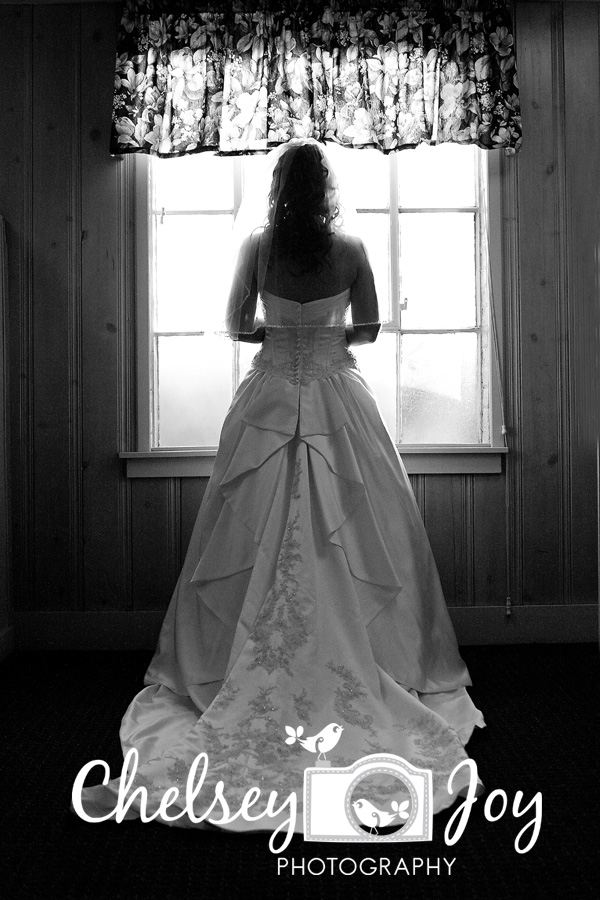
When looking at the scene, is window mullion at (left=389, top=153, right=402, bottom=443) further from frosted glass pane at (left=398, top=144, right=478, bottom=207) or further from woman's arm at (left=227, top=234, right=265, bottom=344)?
woman's arm at (left=227, top=234, right=265, bottom=344)

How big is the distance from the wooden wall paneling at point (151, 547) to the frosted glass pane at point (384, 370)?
930 millimetres

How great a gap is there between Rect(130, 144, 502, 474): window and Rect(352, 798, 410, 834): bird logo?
1702 millimetres

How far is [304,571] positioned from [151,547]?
117 cm

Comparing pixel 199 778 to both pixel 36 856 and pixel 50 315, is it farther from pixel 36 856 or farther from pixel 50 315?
pixel 50 315

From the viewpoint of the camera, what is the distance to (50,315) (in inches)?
119

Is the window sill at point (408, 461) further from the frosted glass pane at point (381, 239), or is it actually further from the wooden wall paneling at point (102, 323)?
the frosted glass pane at point (381, 239)

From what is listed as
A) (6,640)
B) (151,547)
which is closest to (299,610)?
(151,547)

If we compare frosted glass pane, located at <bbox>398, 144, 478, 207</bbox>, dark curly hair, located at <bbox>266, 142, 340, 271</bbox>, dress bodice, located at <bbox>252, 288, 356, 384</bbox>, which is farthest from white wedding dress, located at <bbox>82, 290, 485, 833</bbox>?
frosted glass pane, located at <bbox>398, 144, 478, 207</bbox>

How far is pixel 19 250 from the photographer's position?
9.87 feet

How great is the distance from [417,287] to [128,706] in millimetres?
1905

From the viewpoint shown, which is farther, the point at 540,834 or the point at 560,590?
the point at 560,590

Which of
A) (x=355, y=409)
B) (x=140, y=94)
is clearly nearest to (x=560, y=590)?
(x=355, y=409)

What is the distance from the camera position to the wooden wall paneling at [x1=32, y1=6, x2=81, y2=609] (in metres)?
3.00

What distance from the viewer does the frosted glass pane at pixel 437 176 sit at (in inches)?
121
